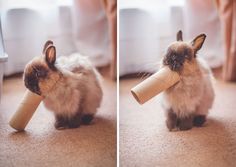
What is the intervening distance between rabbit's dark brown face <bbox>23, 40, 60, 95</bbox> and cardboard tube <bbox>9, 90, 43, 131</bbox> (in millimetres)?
37

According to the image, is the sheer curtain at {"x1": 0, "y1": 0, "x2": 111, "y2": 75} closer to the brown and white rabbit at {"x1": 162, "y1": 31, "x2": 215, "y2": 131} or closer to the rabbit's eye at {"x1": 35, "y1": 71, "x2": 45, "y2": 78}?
the rabbit's eye at {"x1": 35, "y1": 71, "x2": 45, "y2": 78}

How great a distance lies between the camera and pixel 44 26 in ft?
3.48

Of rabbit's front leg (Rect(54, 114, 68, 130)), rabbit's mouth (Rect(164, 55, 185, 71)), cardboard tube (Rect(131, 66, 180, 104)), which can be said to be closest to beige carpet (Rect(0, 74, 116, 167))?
rabbit's front leg (Rect(54, 114, 68, 130))

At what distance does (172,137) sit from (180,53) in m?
0.28

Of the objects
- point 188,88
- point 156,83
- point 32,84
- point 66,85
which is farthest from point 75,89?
point 188,88

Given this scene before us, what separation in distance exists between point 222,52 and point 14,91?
2.40ft

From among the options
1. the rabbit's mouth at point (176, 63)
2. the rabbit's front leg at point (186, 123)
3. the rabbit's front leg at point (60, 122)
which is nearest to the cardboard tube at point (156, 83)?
the rabbit's mouth at point (176, 63)

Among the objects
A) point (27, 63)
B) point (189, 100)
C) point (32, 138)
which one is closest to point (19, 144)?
point (32, 138)

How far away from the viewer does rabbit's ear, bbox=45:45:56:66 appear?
103cm

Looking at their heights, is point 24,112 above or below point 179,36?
Result: below

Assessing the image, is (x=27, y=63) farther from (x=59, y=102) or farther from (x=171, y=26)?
(x=171, y=26)

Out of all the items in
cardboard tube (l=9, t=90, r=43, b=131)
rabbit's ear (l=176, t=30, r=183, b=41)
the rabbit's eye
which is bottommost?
cardboard tube (l=9, t=90, r=43, b=131)

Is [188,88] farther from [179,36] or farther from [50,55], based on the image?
[50,55]

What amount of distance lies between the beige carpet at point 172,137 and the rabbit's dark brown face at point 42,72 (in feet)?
0.83
